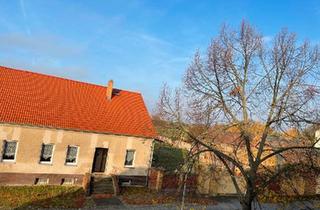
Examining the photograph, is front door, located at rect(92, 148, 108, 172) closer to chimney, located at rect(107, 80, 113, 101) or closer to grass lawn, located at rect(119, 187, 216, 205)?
grass lawn, located at rect(119, 187, 216, 205)

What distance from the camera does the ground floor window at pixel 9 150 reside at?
865 inches

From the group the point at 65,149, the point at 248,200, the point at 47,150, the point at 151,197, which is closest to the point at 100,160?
the point at 65,149

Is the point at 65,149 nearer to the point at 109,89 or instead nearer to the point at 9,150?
the point at 9,150

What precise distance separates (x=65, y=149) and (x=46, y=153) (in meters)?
1.35

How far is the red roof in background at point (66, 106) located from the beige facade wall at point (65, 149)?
58 centimetres

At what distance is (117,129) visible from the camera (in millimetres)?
26625

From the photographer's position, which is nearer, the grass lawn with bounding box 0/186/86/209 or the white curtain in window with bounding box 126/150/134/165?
the grass lawn with bounding box 0/186/86/209

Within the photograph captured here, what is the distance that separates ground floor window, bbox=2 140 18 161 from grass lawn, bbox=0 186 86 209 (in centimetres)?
193

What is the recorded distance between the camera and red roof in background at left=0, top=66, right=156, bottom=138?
23.3m

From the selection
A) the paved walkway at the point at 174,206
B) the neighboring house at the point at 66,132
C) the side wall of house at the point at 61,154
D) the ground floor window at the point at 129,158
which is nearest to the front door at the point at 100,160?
the neighboring house at the point at 66,132

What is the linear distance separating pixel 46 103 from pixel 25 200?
26.8ft

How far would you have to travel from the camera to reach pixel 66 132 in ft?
79.3

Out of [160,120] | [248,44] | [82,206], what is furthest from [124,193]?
[248,44]

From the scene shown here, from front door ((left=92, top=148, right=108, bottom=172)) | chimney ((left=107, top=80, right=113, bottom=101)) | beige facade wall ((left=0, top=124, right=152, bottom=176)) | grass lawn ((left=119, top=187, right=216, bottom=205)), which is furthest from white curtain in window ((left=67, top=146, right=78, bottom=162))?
chimney ((left=107, top=80, right=113, bottom=101))
